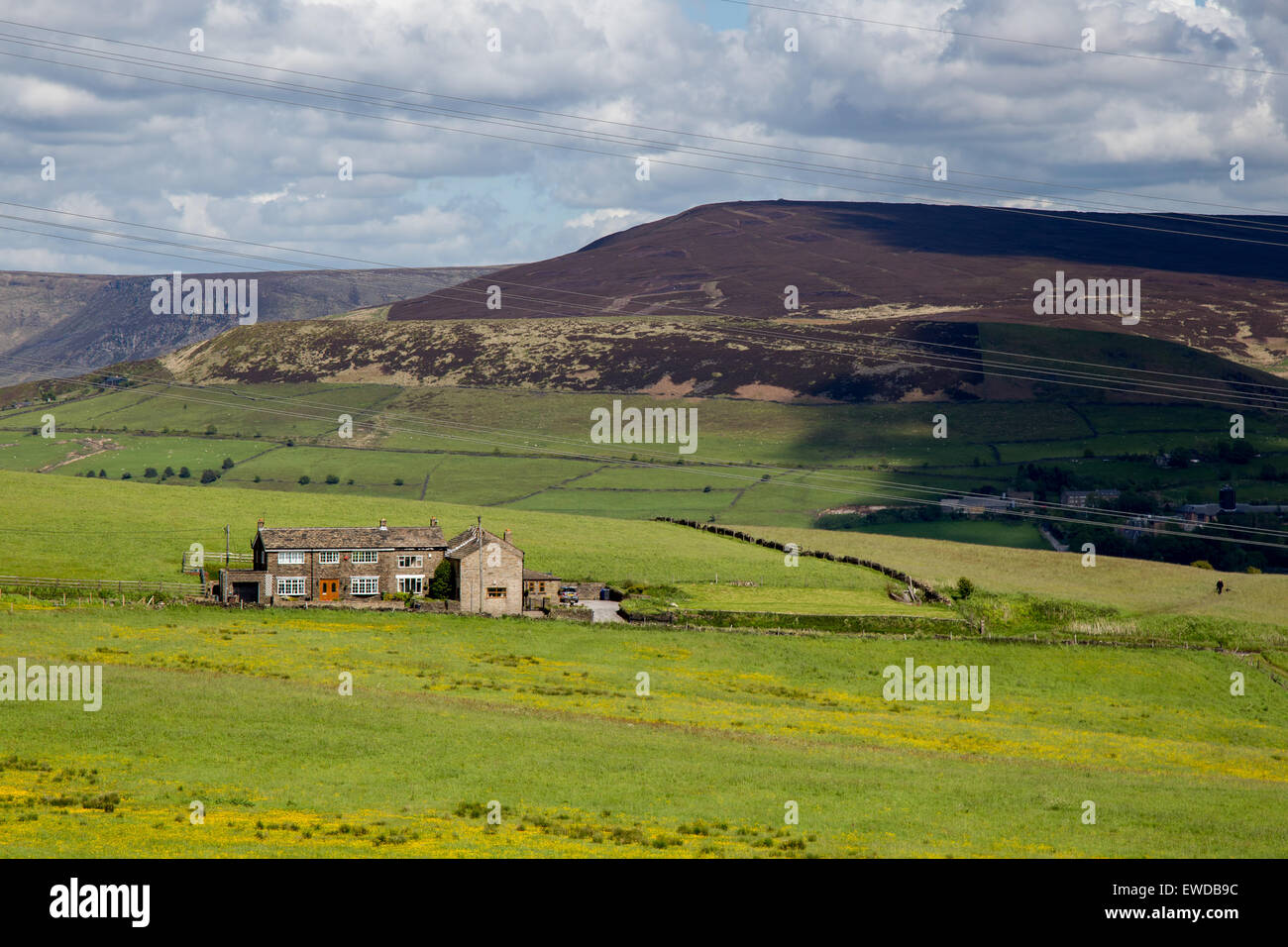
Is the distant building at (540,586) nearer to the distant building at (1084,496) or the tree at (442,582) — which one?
the tree at (442,582)

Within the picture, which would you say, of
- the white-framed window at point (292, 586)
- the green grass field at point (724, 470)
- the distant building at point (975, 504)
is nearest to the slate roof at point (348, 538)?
the white-framed window at point (292, 586)

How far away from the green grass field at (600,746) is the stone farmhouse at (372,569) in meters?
5.70

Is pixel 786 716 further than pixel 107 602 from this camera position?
No

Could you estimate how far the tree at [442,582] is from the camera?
84812mm

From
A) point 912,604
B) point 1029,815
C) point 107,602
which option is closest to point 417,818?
point 1029,815

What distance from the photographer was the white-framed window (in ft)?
271

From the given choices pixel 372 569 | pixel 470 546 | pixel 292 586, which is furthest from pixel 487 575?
pixel 292 586

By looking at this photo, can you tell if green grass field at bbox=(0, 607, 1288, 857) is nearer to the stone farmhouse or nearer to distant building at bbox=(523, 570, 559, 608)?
the stone farmhouse

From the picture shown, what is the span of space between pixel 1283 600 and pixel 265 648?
7452 centimetres

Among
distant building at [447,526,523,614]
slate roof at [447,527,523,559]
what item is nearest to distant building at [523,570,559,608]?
distant building at [447,526,523,614]

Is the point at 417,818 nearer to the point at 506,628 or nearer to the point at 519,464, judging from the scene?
the point at 506,628

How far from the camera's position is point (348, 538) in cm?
8419

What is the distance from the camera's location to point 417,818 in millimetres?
37375

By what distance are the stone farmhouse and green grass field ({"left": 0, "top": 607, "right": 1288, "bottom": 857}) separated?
570 centimetres
